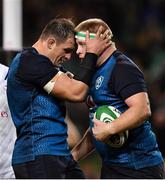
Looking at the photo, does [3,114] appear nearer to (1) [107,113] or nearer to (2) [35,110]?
(2) [35,110]

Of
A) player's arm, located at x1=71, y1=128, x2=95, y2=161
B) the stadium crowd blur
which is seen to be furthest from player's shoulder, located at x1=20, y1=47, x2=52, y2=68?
the stadium crowd blur

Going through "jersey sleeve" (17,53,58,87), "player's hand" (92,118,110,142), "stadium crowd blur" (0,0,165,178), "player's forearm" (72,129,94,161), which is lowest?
"stadium crowd blur" (0,0,165,178)

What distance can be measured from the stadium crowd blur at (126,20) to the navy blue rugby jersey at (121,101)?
694 centimetres

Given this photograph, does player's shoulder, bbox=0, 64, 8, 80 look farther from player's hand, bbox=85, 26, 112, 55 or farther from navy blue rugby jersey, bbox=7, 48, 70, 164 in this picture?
player's hand, bbox=85, 26, 112, 55

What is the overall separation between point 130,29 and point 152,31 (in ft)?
1.64

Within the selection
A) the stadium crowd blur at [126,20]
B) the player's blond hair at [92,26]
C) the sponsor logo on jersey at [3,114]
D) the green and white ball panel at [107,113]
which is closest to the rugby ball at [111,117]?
the green and white ball panel at [107,113]

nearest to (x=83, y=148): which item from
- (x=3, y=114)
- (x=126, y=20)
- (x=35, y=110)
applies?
(x=3, y=114)

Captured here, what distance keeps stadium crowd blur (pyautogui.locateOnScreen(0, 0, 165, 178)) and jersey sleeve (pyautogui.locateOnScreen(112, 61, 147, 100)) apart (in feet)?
23.3

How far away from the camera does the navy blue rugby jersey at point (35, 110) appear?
543 cm

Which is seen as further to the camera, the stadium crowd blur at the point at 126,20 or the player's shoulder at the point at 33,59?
the stadium crowd blur at the point at 126,20

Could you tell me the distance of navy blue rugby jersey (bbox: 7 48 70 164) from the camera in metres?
5.43

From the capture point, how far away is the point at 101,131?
534 cm

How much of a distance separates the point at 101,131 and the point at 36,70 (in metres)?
0.64

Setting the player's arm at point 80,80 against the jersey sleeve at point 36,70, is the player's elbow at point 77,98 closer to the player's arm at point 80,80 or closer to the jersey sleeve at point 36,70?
the player's arm at point 80,80
